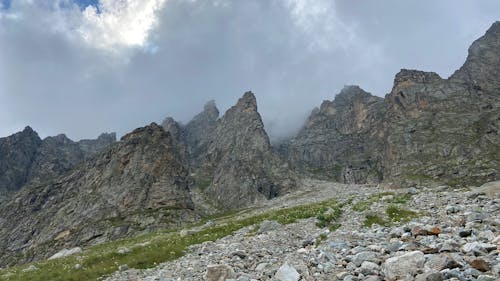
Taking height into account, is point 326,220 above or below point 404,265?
above

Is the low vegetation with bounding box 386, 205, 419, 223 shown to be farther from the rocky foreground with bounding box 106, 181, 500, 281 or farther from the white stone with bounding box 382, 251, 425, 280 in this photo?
the white stone with bounding box 382, 251, 425, 280

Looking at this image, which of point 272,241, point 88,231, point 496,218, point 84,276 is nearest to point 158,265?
point 84,276

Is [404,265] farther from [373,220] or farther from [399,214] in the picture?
[399,214]

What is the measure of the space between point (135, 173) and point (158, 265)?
7052 inches

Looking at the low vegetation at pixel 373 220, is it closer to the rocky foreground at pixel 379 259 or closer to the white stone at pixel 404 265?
the rocky foreground at pixel 379 259

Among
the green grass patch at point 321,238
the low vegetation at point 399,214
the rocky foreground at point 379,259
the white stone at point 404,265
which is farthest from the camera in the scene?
the low vegetation at point 399,214

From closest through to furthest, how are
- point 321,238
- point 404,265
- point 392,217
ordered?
point 404,265
point 321,238
point 392,217

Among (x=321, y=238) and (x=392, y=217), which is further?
(x=392, y=217)

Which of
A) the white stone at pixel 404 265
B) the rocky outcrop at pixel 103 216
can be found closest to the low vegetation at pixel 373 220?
the white stone at pixel 404 265

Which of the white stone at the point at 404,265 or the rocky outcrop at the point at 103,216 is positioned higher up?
the rocky outcrop at the point at 103,216

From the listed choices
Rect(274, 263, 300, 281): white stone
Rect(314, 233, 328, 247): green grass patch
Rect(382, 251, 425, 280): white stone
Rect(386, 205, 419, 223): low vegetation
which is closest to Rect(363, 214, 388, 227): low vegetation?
Rect(386, 205, 419, 223): low vegetation

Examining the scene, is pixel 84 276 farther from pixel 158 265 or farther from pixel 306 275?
pixel 306 275

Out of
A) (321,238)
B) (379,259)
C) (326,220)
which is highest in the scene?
(326,220)

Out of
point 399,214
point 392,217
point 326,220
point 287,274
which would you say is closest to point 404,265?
point 287,274
